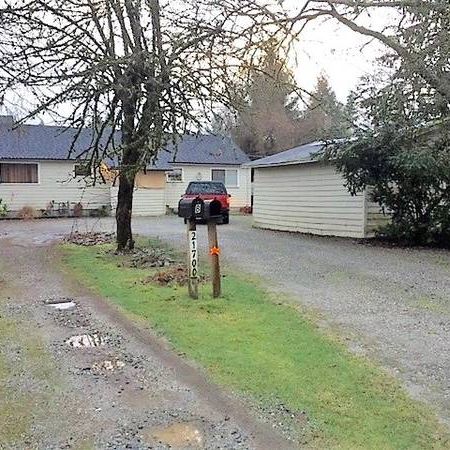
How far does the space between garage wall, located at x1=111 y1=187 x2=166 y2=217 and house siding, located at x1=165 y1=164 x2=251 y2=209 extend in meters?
0.95

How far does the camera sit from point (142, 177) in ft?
93.5

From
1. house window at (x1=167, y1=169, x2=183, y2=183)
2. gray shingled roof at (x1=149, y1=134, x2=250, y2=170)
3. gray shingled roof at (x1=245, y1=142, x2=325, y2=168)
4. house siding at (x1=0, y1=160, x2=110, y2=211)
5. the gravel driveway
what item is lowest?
the gravel driveway

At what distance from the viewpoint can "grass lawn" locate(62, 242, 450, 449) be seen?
11.6 feet

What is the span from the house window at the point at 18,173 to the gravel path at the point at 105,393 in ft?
69.8

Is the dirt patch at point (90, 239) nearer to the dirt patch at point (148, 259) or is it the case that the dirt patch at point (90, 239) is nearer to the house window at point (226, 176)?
the dirt patch at point (148, 259)

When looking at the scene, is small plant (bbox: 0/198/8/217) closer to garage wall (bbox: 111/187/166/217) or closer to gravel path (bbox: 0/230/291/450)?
garage wall (bbox: 111/187/166/217)

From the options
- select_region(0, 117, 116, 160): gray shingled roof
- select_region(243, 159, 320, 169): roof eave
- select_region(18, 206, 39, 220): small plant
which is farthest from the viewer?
select_region(0, 117, 116, 160): gray shingled roof

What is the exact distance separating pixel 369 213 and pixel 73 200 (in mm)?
16705

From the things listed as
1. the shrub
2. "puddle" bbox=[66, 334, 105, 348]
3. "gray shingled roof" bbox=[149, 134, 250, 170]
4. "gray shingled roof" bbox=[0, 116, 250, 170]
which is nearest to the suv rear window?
"gray shingled roof" bbox=[0, 116, 250, 170]

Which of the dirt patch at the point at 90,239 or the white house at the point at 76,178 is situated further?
the white house at the point at 76,178

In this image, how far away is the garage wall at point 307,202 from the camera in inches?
645

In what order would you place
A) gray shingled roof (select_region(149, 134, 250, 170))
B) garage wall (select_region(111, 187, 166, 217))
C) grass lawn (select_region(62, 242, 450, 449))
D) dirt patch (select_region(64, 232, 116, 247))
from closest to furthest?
grass lawn (select_region(62, 242, 450, 449))
dirt patch (select_region(64, 232, 116, 247))
garage wall (select_region(111, 187, 166, 217))
gray shingled roof (select_region(149, 134, 250, 170))

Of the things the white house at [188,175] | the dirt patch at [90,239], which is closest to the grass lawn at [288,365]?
the dirt patch at [90,239]

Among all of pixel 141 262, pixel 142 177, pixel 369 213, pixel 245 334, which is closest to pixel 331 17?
pixel 369 213
